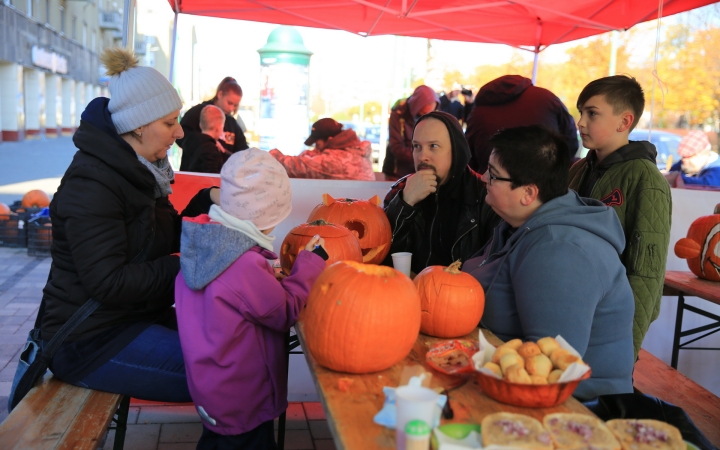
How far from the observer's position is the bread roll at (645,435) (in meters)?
1.32

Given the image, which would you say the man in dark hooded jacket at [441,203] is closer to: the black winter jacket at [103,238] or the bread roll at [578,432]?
the black winter jacket at [103,238]

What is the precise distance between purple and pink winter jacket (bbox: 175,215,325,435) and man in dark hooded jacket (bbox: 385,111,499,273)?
42.1 inches

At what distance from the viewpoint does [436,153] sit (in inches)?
125

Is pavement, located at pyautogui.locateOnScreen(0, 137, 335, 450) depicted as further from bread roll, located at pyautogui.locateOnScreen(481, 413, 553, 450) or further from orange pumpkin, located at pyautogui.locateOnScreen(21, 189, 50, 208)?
bread roll, located at pyautogui.locateOnScreen(481, 413, 553, 450)

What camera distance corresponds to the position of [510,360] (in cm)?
156

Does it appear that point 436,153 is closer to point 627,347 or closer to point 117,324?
point 627,347

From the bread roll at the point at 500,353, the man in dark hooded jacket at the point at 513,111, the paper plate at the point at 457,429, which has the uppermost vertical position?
the man in dark hooded jacket at the point at 513,111

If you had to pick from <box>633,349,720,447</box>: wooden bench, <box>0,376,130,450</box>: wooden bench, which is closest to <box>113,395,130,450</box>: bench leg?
<box>0,376,130,450</box>: wooden bench

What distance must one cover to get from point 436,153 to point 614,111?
2.87ft

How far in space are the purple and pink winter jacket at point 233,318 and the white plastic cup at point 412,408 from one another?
880mm

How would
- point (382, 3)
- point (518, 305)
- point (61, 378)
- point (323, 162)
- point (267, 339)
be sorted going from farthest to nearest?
1. point (382, 3)
2. point (323, 162)
3. point (61, 378)
4. point (267, 339)
5. point (518, 305)

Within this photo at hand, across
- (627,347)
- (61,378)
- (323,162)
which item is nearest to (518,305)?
(627,347)

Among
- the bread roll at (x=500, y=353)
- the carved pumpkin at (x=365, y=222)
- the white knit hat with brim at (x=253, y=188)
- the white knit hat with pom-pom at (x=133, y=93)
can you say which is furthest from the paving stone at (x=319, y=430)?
the bread roll at (x=500, y=353)

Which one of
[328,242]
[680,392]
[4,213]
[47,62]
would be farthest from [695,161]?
[47,62]
